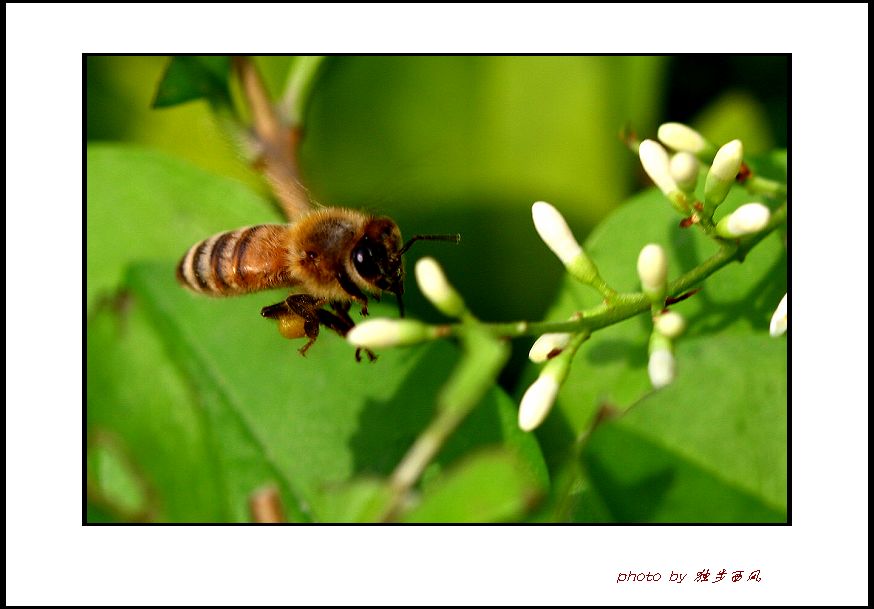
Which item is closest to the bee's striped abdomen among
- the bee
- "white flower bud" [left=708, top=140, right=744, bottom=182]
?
the bee

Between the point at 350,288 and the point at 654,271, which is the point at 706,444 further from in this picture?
the point at 350,288

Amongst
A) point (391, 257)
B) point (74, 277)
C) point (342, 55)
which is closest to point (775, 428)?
point (391, 257)

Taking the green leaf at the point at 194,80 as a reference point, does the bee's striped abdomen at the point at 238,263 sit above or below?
below

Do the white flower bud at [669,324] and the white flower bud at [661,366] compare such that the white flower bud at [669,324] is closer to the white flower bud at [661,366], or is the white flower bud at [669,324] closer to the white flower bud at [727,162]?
the white flower bud at [661,366]

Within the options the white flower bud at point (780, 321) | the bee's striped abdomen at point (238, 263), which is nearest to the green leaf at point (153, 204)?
the bee's striped abdomen at point (238, 263)

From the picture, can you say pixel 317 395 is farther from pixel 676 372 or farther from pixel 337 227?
pixel 676 372

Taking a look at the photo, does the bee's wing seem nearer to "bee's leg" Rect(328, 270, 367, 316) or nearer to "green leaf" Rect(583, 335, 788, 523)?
"bee's leg" Rect(328, 270, 367, 316)
